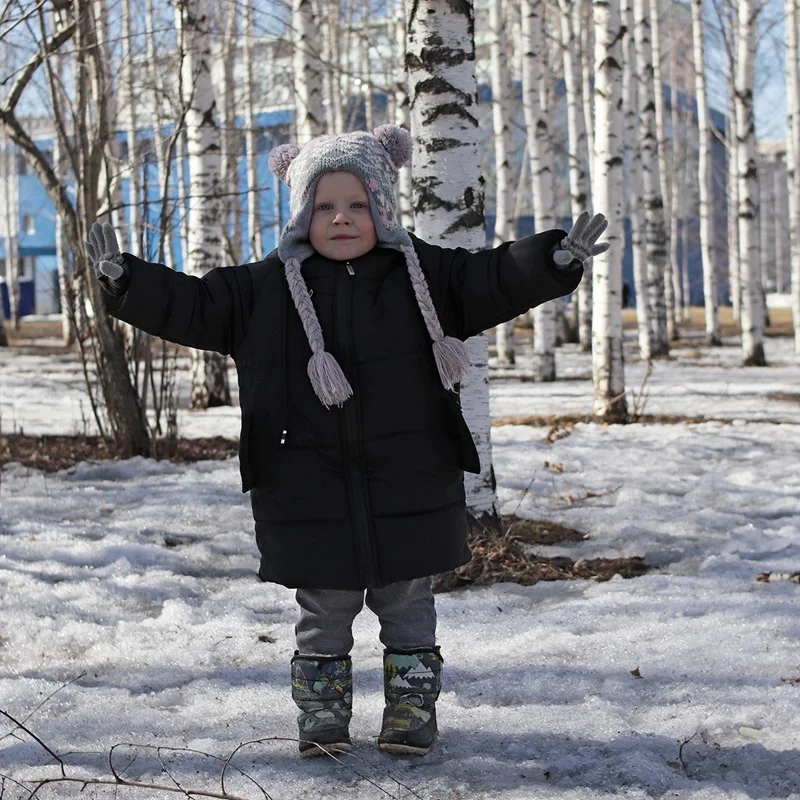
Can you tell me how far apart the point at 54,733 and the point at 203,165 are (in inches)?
302

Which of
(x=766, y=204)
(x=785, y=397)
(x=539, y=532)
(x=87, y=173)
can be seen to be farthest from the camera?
(x=766, y=204)

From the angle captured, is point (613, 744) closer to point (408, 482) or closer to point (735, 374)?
point (408, 482)

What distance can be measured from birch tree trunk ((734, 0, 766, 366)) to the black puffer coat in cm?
1217

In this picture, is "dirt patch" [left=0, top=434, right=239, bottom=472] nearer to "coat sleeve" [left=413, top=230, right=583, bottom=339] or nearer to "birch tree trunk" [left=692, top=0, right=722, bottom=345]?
"coat sleeve" [left=413, top=230, right=583, bottom=339]

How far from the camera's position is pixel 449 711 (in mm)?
2859

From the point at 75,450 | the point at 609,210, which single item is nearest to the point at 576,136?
the point at 609,210

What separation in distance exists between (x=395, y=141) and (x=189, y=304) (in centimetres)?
75

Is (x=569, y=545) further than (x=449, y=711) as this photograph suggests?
Yes

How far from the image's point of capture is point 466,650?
3342 millimetres

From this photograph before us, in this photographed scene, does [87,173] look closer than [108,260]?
No

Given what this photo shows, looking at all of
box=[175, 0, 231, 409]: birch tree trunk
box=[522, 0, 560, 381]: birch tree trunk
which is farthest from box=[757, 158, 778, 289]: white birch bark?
box=[175, 0, 231, 409]: birch tree trunk

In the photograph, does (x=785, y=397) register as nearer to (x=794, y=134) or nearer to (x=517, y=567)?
(x=517, y=567)

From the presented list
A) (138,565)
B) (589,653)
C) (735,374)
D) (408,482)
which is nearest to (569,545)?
(589,653)

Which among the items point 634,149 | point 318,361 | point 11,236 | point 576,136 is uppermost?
point 11,236
